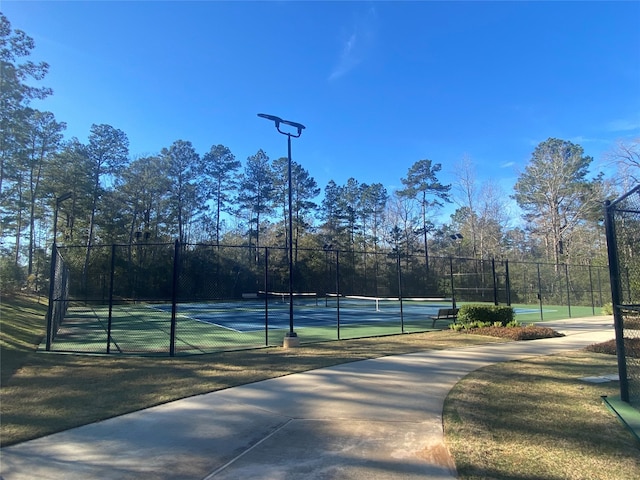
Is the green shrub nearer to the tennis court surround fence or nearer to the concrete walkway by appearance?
the tennis court surround fence

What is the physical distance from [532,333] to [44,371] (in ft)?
41.6

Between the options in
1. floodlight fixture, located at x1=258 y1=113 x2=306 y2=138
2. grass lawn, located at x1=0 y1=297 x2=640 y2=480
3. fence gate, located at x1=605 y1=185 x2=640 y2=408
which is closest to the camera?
grass lawn, located at x1=0 y1=297 x2=640 y2=480

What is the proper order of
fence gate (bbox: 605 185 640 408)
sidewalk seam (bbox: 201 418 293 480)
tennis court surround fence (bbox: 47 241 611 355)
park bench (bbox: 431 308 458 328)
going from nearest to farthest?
sidewalk seam (bbox: 201 418 293 480)
fence gate (bbox: 605 185 640 408)
park bench (bbox: 431 308 458 328)
tennis court surround fence (bbox: 47 241 611 355)

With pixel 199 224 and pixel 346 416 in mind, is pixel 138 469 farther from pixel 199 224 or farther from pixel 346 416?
pixel 199 224

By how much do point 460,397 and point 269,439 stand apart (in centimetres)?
301

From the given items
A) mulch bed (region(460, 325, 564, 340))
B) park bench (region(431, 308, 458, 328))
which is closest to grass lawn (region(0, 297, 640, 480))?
mulch bed (region(460, 325, 564, 340))

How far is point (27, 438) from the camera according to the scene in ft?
14.3

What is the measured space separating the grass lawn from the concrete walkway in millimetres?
332

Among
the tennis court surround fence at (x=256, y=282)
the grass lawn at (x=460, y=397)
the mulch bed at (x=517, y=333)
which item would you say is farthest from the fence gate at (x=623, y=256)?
the tennis court surround fence at (x=256, y=282)

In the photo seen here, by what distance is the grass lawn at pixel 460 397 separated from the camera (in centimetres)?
379

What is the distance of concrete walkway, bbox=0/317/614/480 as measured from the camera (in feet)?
11.6

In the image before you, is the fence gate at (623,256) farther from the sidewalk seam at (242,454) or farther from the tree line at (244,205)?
the tree line at (244,205)

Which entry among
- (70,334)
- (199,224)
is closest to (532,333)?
(70,334)

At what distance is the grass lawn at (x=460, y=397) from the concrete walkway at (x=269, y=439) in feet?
1.09
